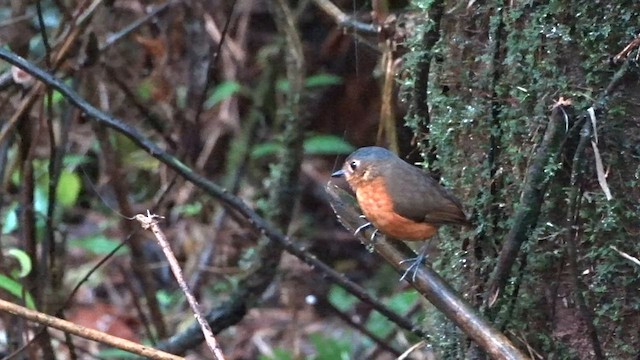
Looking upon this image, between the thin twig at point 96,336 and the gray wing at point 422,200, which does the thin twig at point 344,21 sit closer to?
the gray wing at point 422,200

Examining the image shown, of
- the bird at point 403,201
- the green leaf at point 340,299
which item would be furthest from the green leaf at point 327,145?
the bird at point 403,201

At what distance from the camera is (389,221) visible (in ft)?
5.18

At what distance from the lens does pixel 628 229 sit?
1359 mm

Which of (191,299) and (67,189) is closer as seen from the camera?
(191,299)

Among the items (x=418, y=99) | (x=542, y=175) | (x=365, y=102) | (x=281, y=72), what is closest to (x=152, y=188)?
(x=281, y=72)

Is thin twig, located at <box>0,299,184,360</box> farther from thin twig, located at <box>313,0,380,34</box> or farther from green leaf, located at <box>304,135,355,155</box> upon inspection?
green leaf, located at <box>304,135,355,155</box>

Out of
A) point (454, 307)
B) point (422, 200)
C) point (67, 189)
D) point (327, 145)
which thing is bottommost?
point (454, 307)

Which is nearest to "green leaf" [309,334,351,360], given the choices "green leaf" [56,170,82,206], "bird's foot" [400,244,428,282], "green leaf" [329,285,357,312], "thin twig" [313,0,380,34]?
"green leaf" [329,285,357,312]

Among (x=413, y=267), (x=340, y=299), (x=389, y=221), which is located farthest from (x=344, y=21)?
(x=340, y=299)

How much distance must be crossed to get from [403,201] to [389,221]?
5 cm

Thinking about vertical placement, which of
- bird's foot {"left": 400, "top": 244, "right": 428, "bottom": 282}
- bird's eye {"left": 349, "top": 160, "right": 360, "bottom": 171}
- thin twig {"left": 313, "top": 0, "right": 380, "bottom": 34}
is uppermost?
thin twig {"left": 313, "top": 0, "right": 380, "bottom": 34}

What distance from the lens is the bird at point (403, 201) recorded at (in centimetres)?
148

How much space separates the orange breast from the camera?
1.57 meters

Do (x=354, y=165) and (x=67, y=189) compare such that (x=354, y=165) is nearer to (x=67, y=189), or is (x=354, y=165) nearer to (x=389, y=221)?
(x=389, y=221)
